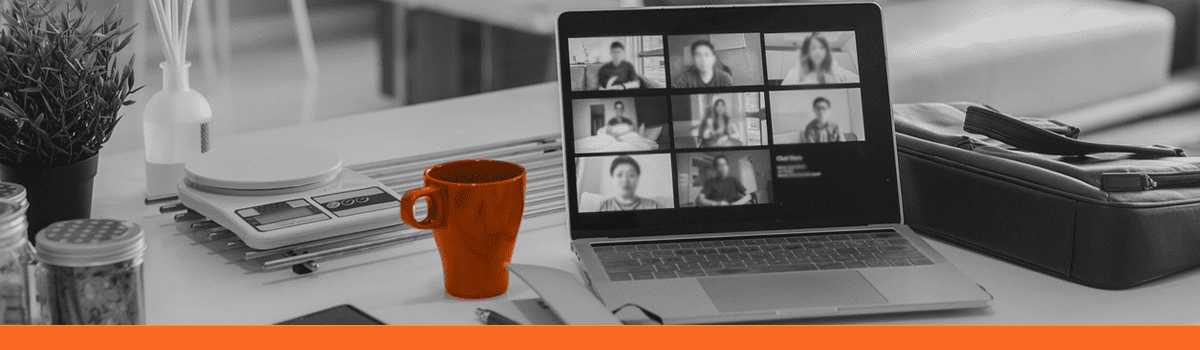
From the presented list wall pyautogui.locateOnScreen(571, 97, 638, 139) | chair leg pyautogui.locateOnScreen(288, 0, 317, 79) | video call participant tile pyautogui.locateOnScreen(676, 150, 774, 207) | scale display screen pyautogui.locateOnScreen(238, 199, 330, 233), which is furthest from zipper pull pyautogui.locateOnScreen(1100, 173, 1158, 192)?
chair leg pyautogui.locateOnScreen(288, 0, 317, 79)

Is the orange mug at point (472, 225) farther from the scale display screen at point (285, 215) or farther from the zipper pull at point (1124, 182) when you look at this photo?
the zipper pull at point (1124, 182)

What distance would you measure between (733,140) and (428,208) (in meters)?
0.26

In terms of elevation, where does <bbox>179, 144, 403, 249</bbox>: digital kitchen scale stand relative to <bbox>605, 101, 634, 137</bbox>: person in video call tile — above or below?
below

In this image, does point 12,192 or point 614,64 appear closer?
point 12,192

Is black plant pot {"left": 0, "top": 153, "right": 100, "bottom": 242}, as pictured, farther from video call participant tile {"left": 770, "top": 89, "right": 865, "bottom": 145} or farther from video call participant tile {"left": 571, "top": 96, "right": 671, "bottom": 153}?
video call participant tile {"left": 770, "top": 89, "right": 865, "bottom": 145}

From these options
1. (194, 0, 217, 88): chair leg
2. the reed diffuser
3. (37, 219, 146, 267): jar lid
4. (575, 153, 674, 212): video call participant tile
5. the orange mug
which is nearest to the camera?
(37, 219, 146, 267): jar lid

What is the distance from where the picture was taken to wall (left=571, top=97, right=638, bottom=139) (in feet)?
2.90

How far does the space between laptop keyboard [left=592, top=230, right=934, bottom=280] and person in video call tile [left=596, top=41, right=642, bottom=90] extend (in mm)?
128

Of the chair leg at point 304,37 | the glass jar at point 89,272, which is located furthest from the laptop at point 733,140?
the chair leg at point 304,37

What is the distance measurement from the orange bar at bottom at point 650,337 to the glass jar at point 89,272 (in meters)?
0.02

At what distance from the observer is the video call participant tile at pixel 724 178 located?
88 cm

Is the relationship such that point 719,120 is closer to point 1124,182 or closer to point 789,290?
point 789,290

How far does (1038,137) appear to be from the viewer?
0.91 meters

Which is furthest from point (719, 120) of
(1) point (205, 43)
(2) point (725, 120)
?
(1) point (205, 43)
